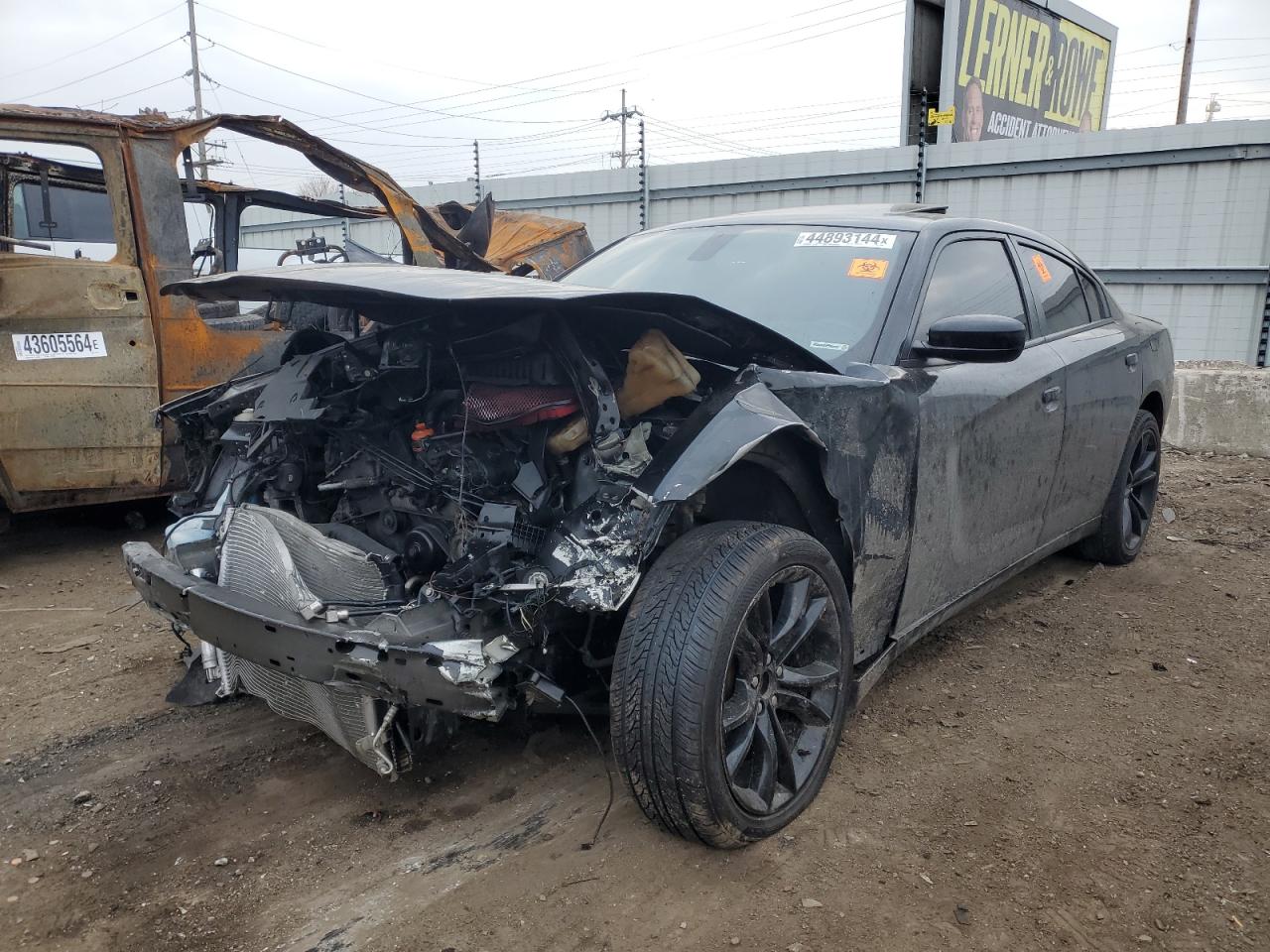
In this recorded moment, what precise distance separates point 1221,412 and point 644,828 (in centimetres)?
693

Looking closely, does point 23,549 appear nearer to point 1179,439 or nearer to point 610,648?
point 610,648

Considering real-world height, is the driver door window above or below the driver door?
above

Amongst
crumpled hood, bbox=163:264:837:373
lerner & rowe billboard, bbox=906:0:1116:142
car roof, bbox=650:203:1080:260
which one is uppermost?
lerner & rowe billboard, bbox=906:0:1116:142

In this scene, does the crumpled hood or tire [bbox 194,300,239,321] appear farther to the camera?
tire [bbox 194,300,239,321]

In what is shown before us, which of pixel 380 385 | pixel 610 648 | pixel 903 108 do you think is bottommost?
pixel 610 648

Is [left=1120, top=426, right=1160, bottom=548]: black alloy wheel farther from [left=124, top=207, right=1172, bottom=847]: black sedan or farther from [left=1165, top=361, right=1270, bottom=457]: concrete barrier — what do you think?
[left=1165, top=361, right=1270, bottom=457]: concrete barrier

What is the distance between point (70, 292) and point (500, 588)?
11.4 ft

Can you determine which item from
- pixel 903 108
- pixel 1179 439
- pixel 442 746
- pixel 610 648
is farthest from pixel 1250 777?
pixel 903 108

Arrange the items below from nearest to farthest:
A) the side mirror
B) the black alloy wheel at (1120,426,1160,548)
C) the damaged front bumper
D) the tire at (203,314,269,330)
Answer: the damaged front bumper < the side mirror < the black alloy wheel at (1120,426,1160,548) < the tire at (203,314,269,330)

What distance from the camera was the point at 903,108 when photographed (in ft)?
43.9

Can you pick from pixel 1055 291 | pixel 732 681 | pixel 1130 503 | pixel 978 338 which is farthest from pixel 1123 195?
pixel 732 681

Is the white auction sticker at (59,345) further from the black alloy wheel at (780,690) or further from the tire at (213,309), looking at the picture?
the black alloy wheel at (780,690)

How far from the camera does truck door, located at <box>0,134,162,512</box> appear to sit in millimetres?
4348

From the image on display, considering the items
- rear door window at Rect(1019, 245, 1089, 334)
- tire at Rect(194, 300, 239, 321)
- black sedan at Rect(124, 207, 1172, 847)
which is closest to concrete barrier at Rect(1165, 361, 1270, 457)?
rear door window at Rect(1019, 245, 1089, 334)
